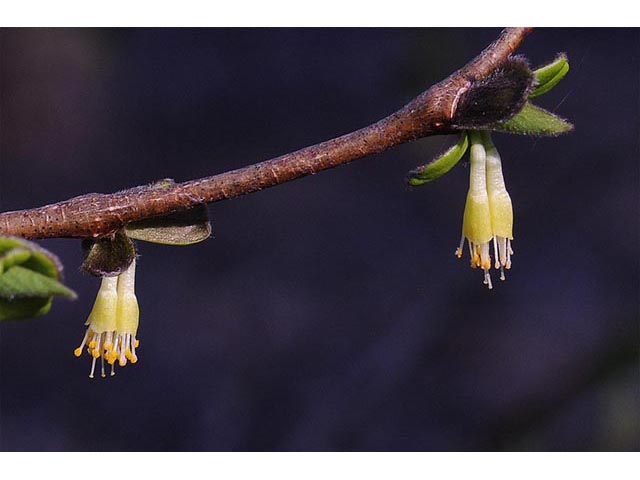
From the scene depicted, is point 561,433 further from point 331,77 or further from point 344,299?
point 331,77

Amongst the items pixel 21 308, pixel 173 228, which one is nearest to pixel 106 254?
pixel 173 228

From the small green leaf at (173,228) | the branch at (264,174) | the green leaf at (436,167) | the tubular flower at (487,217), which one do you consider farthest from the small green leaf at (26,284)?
the tubular flower at (487,217)

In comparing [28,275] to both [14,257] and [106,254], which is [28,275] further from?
[106,254]

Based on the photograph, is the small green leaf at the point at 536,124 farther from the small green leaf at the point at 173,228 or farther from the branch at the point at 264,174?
the small green leaf at the point at 173,228

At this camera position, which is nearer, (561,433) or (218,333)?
(561,433)

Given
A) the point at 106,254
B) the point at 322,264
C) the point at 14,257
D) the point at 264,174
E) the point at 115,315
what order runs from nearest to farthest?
the point at 14,257
the point at 264,174
the point at 106,254
the point at 115,315
the point at 322,264

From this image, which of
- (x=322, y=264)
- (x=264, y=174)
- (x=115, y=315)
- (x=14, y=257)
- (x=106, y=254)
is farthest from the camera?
(x=322, y=264)

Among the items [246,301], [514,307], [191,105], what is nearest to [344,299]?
[246,301]

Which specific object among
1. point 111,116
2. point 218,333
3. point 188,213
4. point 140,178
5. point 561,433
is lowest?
point 188,213
